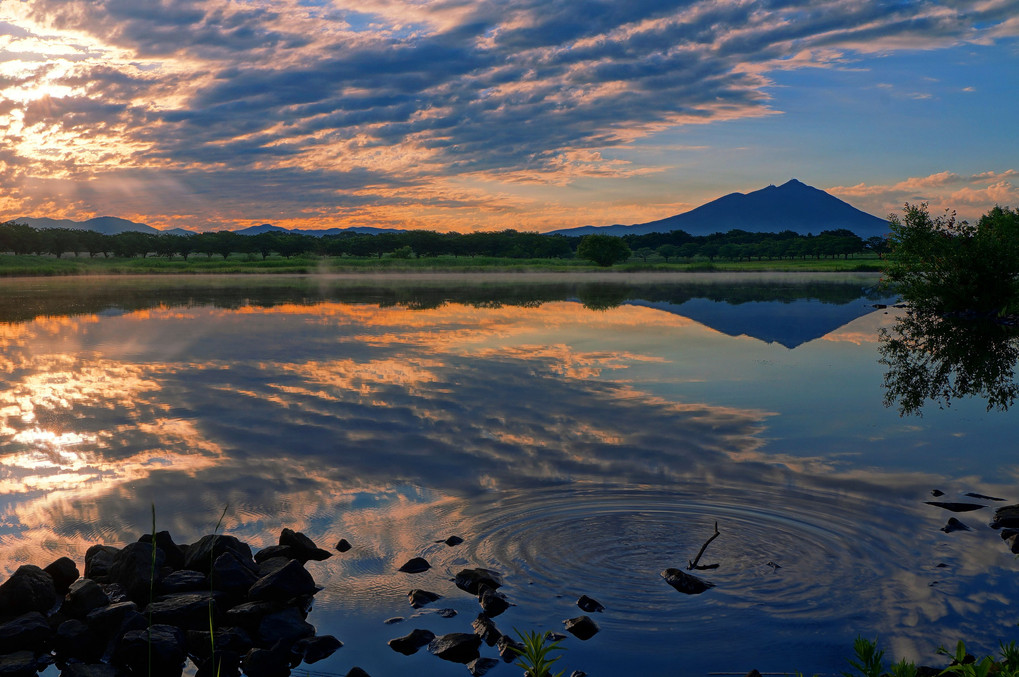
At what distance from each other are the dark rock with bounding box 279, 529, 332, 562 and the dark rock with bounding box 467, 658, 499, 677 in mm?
3055

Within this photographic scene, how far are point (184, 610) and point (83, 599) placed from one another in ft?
3.67

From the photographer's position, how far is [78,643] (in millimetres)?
7918

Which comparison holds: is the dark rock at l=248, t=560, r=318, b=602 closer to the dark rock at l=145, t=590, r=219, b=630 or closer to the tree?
the dark rock at l=145, t=590, r=219, b=630

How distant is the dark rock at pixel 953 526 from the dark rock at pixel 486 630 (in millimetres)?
6770

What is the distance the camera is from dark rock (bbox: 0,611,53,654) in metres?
7.74

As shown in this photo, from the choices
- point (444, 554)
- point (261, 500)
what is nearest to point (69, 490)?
point (261, 500)

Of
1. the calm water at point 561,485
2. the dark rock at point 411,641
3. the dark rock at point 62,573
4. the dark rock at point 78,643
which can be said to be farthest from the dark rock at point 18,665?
the dark rock at point 411,641

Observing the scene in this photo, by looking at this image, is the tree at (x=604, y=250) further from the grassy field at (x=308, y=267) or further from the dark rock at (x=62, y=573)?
the dark rock at (x=62, y=573)

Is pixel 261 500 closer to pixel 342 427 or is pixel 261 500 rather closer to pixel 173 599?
pixel 173 599

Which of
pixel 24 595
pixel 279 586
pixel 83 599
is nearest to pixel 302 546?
pixel 279 586

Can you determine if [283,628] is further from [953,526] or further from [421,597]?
[953,526]

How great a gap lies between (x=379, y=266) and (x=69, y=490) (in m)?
140

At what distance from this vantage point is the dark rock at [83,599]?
8312 millimetres

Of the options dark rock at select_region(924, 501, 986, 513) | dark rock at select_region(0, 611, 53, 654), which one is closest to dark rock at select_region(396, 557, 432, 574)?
dark rock at select_region(0, 611, 53, 654)
